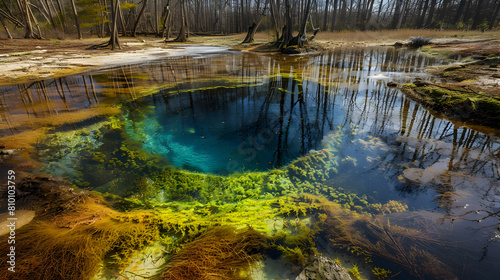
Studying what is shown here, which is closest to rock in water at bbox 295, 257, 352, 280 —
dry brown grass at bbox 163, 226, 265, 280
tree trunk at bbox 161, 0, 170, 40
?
dry brown grass at bbox 163, 226, 265, 280

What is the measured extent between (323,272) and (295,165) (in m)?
2.11

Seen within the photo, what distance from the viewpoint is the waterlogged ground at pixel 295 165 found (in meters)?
2.34

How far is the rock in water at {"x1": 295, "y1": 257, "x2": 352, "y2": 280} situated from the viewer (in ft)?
6.03

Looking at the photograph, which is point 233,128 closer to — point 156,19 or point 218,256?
point 218,256

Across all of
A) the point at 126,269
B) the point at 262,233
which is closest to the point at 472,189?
the point at 262,233

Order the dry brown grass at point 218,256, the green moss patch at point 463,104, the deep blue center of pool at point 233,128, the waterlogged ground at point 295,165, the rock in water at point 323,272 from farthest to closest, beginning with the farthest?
the green moss patch at point 463,104 < the deep blue center of pool at point 233,128 < the waterlogged ground at point 295,165 < the dry brown grass at point 218,256 < the rock in water at point 323,272

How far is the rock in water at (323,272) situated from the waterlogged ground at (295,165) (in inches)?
8.6

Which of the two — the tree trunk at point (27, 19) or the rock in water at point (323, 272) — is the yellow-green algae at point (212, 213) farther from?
the tree trunk at point (27, 19)

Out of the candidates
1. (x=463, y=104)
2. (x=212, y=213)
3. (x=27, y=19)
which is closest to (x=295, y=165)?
(x=212, y=213)

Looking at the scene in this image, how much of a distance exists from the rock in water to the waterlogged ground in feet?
0.72

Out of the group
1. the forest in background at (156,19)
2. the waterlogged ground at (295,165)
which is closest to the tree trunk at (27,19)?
the forest in background at (156,19)

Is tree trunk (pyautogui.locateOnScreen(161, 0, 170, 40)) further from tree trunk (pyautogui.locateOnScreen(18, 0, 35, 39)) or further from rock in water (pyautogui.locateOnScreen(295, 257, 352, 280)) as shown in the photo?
rock in water (pyautogui.locateOnScreen(295, 257, 352, 280))

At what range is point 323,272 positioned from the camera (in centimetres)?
186

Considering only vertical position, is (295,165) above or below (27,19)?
below
